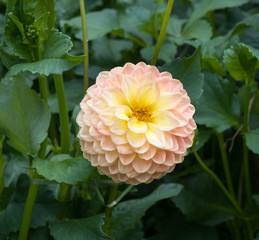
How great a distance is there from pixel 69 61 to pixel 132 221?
276mm

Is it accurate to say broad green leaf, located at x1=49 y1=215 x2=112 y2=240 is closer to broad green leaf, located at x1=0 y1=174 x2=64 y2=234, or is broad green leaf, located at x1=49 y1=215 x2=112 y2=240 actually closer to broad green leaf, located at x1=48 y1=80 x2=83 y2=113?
broad green leaf, located at x1=0 y1=174 x2=64 y2=234

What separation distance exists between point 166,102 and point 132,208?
0.80 ft

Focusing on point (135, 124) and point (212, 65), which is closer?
point (135, 124)

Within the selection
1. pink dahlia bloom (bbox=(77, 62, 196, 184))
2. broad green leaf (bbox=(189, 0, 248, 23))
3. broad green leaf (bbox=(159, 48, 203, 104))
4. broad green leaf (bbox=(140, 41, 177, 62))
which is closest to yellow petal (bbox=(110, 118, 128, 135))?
pink dahlia bloom (bbox=(77, 62, 196, 184))

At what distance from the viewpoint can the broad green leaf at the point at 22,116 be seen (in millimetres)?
533

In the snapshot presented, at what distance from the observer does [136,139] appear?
0.44m

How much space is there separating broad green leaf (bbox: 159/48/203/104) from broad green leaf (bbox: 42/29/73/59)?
15cm

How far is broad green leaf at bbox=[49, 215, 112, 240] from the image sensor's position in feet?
1.75

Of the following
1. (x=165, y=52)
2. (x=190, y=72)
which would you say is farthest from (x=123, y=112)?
(x=165, y=52)

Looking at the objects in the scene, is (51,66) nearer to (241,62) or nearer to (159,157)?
(159,157)

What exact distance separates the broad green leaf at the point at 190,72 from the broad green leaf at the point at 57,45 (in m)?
0.15

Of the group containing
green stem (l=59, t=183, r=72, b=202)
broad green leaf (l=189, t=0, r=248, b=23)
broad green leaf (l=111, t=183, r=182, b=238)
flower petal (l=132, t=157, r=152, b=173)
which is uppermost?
flower petal (l=132, t=157, r=152, b=173)

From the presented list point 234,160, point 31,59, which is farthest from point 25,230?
point 234,160

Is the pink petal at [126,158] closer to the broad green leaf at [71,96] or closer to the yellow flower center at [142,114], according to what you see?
the yellow flower center at [142,114]
